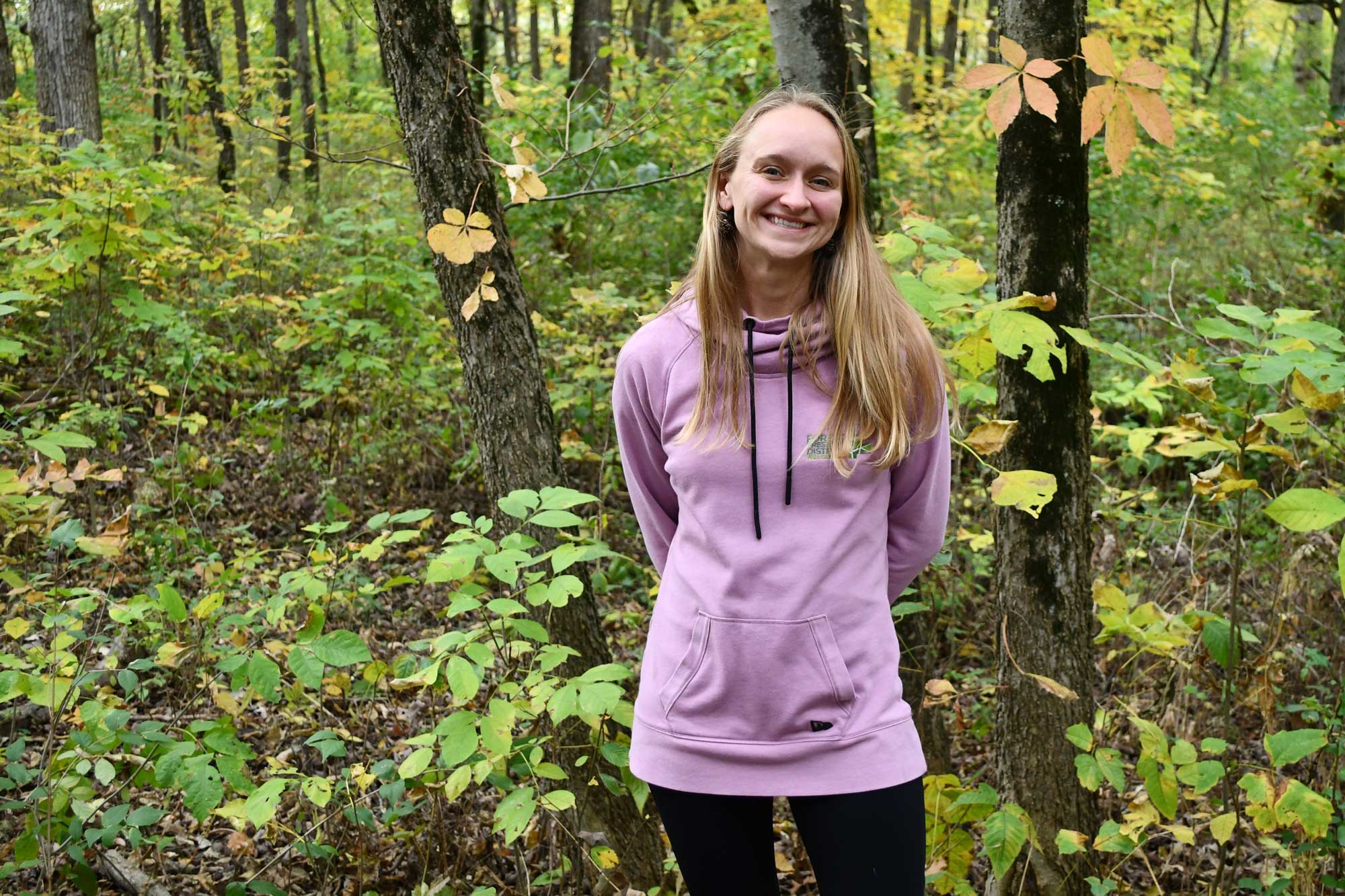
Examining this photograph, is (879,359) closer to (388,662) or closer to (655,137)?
(388,662)

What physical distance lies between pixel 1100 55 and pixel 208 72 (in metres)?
11.6

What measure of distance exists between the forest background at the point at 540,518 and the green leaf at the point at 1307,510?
→ 0.06ft

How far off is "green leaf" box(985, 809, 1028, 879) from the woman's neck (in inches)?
60.3

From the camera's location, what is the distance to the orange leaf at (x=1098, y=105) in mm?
1986

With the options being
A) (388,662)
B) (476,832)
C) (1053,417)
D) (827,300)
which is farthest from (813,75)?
(388,662)

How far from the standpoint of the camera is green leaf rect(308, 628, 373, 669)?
2289mm

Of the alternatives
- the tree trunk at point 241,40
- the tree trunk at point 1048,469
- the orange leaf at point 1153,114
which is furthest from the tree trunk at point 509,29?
the orange leaf at point 1153,114

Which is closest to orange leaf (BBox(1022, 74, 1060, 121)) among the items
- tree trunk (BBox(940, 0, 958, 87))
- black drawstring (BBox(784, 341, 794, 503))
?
black drawstring (BBox(784, 341, 794, 503))

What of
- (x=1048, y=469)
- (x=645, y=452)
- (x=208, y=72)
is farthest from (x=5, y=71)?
(x=1048, y=469)

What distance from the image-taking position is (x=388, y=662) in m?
4.57

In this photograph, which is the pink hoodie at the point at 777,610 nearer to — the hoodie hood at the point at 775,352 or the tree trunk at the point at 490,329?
the hoodie hood at the point at 775,352

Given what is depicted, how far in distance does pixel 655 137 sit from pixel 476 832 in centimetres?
552

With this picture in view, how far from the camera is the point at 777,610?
1805 mm

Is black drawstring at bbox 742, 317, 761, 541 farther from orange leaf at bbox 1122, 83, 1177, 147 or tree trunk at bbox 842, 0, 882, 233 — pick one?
tree trunk at bbox 842, 0, 882, 233
